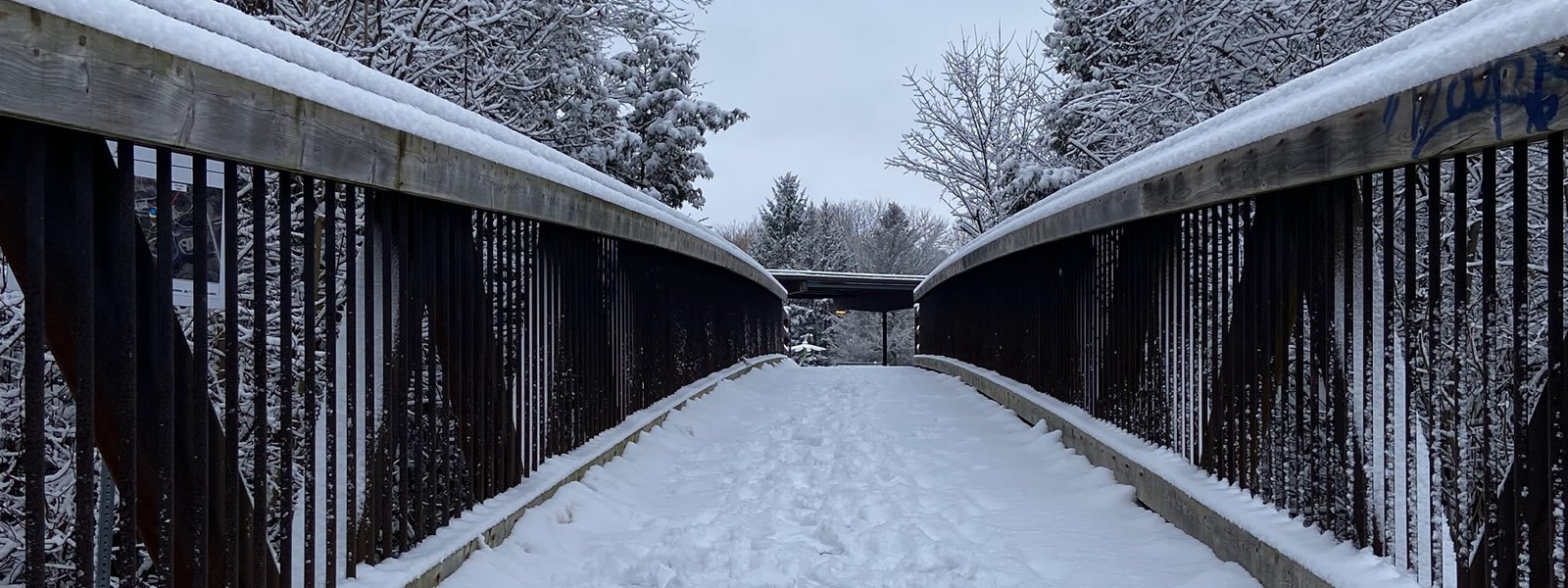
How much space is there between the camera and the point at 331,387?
11.6 ft

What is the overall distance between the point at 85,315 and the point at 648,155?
84.2ft

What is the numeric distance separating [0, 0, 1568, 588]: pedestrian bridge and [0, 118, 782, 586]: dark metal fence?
11 mm

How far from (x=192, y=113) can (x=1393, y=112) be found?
3.12 m

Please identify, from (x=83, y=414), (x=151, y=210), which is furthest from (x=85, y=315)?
(x=151, y=210)

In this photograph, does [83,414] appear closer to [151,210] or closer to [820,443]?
[151,210]

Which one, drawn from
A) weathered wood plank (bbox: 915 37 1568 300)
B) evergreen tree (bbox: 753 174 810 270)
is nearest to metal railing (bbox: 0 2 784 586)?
weathered wood plank (bbox: 915 37 1568 300)

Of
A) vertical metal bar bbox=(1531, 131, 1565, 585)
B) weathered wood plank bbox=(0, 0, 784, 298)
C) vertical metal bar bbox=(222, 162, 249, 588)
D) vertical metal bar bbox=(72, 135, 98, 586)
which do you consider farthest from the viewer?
vertical metal bar bbox=(222, 162, 249, 588)

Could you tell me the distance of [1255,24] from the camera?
35.8 ft

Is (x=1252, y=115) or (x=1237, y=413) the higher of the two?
(x=1252, y=115)

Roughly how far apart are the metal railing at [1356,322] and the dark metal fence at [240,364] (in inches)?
122

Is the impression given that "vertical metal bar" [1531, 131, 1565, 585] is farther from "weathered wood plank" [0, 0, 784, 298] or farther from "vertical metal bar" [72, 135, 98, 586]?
"vertical metal bar" [72, 135, 98, 586]

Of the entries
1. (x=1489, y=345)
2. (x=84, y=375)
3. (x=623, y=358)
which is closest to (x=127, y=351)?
(x=84, y=375)

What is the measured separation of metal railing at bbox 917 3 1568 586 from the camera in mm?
2734

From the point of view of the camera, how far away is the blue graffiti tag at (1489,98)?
8.16 feet
